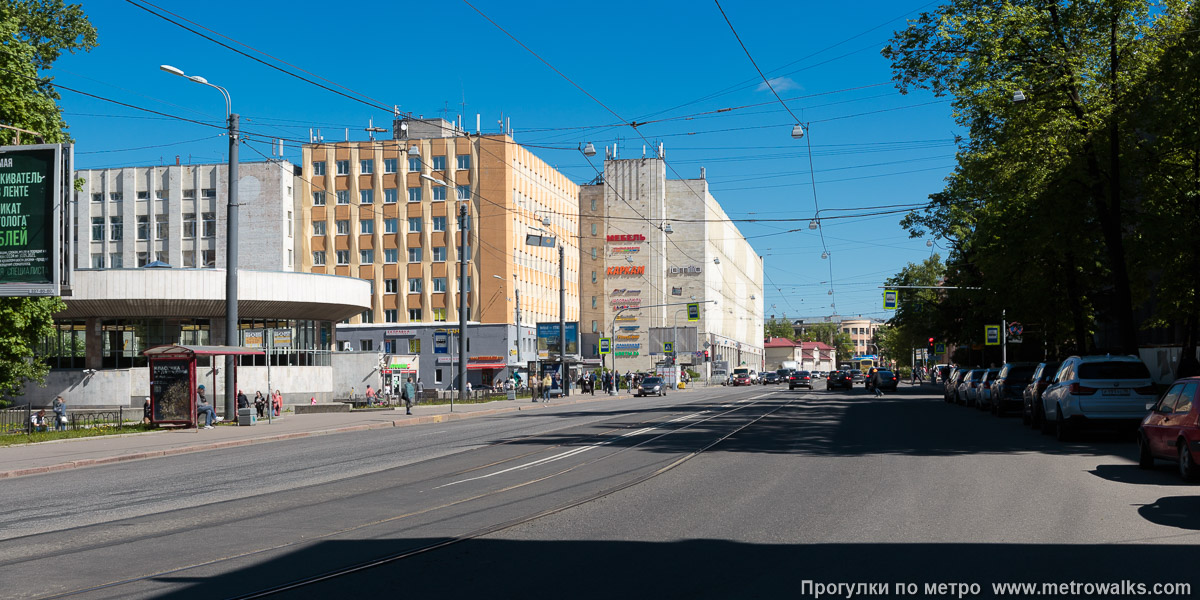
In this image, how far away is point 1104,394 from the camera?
67.4 feet

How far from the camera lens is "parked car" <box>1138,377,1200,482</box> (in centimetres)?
1338

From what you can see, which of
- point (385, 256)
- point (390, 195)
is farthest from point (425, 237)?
point (390, 195)

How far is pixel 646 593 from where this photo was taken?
714 cm

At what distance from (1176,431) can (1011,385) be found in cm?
1966

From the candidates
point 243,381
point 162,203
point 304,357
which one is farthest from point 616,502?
point 162,203

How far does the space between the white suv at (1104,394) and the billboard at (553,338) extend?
66431 mm

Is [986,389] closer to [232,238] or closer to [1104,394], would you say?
[1104,394]

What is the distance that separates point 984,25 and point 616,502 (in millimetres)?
20745

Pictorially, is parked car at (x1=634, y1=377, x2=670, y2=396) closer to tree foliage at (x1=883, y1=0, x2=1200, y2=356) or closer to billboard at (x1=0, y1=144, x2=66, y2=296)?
tree foliage at (x1=883, y1=0, x2=1200, y2=356)

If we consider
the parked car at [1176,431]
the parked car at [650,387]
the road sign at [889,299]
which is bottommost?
the parked car at [650,387]

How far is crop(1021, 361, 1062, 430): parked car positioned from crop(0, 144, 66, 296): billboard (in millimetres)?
22906

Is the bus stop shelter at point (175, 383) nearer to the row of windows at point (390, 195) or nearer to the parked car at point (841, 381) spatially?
the row of windows at point (390, 195)

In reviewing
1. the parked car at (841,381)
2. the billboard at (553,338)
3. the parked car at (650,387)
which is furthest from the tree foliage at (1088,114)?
the billboard at (553,338)

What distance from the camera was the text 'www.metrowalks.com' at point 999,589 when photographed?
6.96 metres
